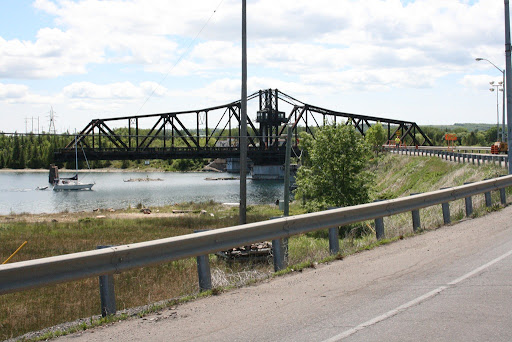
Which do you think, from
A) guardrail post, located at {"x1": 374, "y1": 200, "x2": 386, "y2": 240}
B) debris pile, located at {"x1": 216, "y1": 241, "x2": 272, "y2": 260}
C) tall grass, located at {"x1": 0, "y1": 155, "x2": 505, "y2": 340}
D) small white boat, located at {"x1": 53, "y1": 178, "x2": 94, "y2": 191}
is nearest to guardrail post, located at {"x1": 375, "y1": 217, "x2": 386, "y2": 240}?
guardrail post, located at {"x1": 374, "y1": 200, "x2": 386, "y2": 240}

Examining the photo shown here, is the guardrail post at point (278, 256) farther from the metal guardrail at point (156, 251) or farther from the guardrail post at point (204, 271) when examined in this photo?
the guardrail post at point (204, 271)

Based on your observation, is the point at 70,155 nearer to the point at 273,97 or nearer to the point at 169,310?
the point at 273,97

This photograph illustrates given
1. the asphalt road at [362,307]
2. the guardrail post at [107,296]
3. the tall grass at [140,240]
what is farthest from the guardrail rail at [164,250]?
the asphalt road at [362,307]

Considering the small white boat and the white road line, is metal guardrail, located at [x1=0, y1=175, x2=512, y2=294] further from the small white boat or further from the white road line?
the small white boat

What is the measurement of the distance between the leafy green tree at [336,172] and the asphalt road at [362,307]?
26.3 meters

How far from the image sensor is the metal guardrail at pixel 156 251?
6648 millimetres

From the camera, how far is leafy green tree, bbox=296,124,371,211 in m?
37.2

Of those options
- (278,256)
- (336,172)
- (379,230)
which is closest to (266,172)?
(336,172)

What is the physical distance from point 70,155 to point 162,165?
99.3 m

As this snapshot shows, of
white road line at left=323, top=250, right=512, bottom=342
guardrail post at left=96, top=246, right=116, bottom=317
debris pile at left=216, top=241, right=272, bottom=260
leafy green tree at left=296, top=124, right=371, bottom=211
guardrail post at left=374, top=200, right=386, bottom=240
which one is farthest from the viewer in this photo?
leafy green tree at left=296, top=124, right=371, bottom=211

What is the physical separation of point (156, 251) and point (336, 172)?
30.8 meters

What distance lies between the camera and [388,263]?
Result: 10258 mm

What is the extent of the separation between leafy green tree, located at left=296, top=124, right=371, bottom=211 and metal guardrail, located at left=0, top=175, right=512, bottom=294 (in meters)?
24.6

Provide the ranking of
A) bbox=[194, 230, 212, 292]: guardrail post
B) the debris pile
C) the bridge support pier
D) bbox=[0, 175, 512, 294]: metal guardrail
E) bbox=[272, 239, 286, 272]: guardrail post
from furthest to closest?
the bridge support pier → the debris pile → bbox=[272, 239, 286, 272]: guardrail post → bbox=[194, 230, 212, 292]: guardrail post → bbox=[0, 175, 512, 294]: metal guardrail
